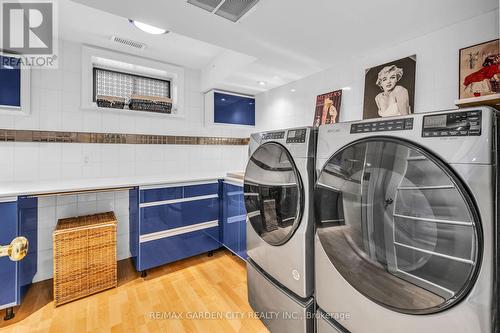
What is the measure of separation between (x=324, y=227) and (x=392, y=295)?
14.0 inches

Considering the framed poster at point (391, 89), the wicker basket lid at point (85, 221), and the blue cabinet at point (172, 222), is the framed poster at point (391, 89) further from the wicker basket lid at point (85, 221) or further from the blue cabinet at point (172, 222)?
the wicker basket lid at point (85, 221)

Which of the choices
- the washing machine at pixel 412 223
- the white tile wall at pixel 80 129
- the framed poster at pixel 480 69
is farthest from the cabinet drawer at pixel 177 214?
the framed poster at pixel 480 69

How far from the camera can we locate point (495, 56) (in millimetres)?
1281

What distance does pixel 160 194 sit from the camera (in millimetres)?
2111

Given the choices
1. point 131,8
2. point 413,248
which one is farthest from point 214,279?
point 131,8

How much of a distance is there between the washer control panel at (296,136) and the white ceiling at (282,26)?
0.72 meters

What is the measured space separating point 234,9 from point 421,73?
4.38ft

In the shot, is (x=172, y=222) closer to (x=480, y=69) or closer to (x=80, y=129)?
(x=80, y=129)

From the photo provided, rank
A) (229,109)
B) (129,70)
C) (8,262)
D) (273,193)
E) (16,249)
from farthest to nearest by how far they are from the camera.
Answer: (229,109), (129,70), (8,262), (273,193), (16,249)

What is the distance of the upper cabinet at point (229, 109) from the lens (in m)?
2.88

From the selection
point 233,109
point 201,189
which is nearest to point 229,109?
point 233,109

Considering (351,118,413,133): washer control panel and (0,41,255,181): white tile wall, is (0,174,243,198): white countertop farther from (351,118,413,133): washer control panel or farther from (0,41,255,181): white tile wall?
(351,118,413,133): washer control panel

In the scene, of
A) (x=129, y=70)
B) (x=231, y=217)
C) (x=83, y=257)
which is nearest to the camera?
(x=83, y=257)

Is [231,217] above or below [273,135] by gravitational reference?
below
